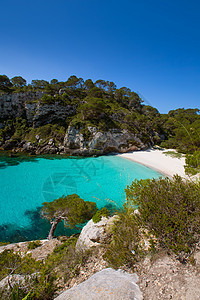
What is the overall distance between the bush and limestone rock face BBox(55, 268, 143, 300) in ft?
3.13

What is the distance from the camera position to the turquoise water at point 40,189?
27.2 feet

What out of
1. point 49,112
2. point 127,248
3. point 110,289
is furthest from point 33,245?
point 49,112

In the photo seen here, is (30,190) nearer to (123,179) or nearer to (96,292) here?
(123,179)

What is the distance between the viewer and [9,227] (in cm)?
825

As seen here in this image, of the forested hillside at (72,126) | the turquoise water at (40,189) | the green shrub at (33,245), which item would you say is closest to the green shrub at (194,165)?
the turquoise water at (40,189)

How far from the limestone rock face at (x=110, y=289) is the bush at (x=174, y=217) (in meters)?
0.95

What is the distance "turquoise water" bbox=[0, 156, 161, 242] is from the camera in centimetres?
830

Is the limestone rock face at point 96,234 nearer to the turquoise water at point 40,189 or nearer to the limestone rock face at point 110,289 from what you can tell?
the turquoise water at point 40,189

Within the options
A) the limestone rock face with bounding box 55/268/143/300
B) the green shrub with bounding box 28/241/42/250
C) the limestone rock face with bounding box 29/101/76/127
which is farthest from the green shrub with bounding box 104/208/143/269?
the limestone rock face with bounding box 29/101/76/127

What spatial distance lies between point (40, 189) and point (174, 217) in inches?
520

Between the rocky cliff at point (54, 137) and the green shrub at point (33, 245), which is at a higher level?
the rocky cliff at point (54, 137)

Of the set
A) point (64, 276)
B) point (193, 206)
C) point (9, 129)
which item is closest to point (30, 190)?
point (64, 276)

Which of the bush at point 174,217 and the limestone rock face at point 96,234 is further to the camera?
the limestone rock face at point 96,234

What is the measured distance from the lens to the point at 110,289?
2061 mm
